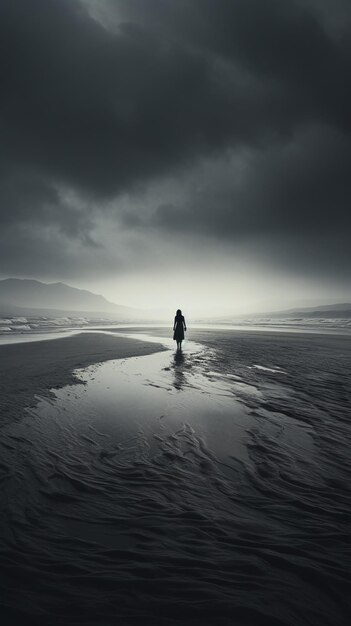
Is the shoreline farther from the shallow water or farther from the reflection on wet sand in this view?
the reflection on wet sand

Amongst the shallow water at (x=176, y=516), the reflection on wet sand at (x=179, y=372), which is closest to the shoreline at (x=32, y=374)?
the shallow water at (x=176, y=516)

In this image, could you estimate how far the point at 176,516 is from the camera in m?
3.14

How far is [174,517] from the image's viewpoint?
3.12 meters

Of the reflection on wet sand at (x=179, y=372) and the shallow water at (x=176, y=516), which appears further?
the reflection on wet sand at (x=179, y=372)

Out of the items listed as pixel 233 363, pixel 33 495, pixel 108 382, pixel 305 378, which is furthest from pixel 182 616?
pixel 233 363

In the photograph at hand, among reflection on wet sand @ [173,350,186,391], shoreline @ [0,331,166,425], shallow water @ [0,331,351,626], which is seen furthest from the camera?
reflection on wet sand @ [173,350,186,391]

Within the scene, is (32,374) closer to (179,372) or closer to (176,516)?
(179,372)

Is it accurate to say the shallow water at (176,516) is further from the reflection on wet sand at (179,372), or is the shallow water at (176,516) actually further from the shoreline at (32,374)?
the reflection on wet sand at (179,372)

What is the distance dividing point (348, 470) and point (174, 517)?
9.34 feet

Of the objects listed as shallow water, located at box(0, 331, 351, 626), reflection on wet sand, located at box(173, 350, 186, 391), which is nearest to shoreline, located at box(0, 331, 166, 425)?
shallow water, located at box(0, 331, 351, 626)

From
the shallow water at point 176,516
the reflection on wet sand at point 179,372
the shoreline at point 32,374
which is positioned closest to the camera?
the shallow water at point 176,516

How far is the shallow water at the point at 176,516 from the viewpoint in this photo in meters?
2.14

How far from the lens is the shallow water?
214 cm

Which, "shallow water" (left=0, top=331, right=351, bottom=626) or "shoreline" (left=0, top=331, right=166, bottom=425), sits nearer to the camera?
"shallow water" (left=0, top=331, right=351, bottom=626)
